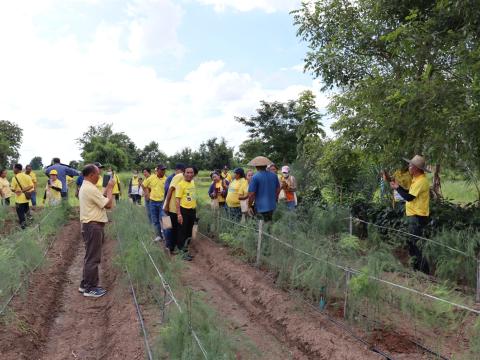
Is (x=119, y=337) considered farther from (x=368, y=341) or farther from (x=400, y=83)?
(x=400, y=83)

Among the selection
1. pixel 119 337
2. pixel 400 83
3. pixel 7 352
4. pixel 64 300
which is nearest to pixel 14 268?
pixel 64 300

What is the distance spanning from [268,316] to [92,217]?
2.58 meters

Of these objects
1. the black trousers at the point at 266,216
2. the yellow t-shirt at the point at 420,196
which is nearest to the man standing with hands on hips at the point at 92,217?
the black trousers at the point at 266,216

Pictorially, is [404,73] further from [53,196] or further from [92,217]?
[53,196]

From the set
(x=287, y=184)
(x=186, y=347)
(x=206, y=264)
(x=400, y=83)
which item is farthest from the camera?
(x=287, y=184)

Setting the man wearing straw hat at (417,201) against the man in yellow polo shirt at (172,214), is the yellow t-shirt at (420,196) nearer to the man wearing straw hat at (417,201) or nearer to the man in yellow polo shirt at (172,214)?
the man wearing straw hat at (417,201)

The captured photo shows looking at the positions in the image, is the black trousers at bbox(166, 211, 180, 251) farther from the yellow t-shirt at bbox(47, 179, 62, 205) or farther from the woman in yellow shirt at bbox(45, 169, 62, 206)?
the yellow t-shirt at bbox(47, 179, 62, 205)

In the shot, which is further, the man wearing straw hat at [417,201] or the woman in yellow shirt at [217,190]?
the woman in yellow shirt at [217,190]

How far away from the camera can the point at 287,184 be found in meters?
9.74

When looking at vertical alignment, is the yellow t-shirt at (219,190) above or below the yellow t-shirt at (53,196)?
above

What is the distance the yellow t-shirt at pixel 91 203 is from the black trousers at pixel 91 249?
3.9 inches

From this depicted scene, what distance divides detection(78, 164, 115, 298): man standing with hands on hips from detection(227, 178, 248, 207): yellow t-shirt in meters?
3.55

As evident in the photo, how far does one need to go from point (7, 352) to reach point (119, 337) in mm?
985

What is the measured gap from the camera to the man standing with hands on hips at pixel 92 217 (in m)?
5.67
